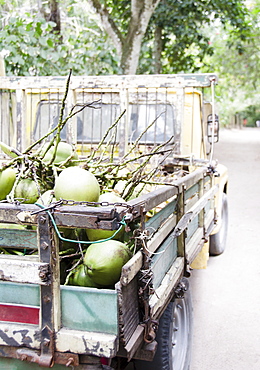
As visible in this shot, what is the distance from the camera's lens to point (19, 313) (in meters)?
1.71

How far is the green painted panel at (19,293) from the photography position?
1.68 meters

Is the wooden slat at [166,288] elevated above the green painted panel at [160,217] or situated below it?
below

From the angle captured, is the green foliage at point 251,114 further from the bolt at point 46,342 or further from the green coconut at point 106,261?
the bolt at point 46,342

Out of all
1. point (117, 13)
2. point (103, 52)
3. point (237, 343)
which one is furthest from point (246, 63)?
point (237, 343)

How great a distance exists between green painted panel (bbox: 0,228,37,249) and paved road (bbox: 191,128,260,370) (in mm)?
1863

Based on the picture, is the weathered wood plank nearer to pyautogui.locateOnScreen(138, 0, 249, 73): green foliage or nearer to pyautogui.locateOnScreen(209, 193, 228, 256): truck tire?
pyautogui.locateOnScreen(209, 193, 228, 256): truck tire

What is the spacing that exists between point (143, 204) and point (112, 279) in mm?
342

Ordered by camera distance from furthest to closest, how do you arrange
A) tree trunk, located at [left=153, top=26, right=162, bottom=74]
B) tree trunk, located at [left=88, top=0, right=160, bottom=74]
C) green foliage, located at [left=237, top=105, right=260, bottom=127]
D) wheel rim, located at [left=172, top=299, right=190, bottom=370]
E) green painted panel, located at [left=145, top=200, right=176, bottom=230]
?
1. green foliage, located at [left=237, top=105, right=260, bottom=127]
2. tree trunk, located at [left=153, top=26, right=162, bottom=74]
3. tree trunk, located at [left=88, top=0, right=160, bottom=74]
4. wheel rim, located at [left=172, top=299, right=190, bottom=370]
5. green painted panel, located at [left=145, top=200, right=176, bottom=230]

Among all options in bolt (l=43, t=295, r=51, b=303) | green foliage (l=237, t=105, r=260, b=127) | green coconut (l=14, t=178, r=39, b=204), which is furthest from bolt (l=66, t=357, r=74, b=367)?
green foliage (l=237, t=105, r=260, b=127)

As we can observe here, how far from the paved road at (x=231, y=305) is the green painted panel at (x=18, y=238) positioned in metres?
1.86

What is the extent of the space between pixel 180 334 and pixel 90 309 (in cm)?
135

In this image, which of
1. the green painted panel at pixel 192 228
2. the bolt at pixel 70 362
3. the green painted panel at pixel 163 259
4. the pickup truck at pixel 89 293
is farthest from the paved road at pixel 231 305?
the bolt at pixel 70 362

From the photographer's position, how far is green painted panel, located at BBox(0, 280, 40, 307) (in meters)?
1.68

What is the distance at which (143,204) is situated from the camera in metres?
1.83
